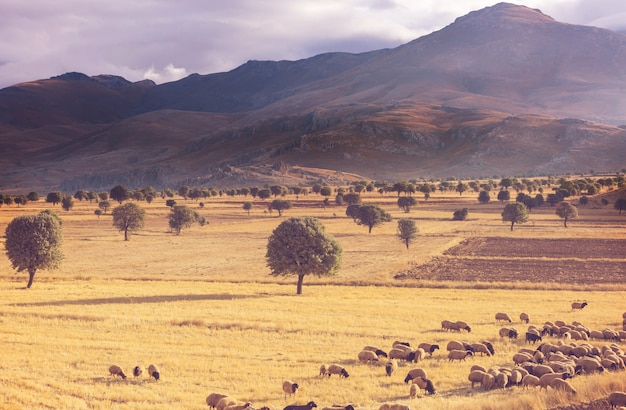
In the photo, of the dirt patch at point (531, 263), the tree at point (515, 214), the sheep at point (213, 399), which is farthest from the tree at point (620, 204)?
the sheep at point (213, 399)

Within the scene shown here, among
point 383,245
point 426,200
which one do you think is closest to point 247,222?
point 383,245

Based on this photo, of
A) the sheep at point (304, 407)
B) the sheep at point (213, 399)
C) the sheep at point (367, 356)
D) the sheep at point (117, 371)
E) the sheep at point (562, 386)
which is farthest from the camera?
the sheep at point (367, 356)

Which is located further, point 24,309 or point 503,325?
point 24,309

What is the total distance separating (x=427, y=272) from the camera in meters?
66.6

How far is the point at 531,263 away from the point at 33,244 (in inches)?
2134

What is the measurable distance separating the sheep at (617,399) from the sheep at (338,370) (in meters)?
10.8

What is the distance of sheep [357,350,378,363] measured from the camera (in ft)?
95.7

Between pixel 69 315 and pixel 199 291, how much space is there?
14.9m

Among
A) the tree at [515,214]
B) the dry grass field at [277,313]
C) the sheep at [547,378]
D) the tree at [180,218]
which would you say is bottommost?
the dry grass field at [277,313]

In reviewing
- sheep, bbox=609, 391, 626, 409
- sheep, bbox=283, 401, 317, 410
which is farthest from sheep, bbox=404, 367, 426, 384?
sheep, bbox=609, 391, 626, 409

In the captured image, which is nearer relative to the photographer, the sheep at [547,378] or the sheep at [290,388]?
the sheep at [547,378]

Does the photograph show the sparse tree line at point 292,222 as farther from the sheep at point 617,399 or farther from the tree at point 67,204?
the sheep at point 617,399

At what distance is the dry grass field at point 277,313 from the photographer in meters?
24.0

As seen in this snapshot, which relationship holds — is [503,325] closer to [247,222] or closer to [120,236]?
[120,236]
